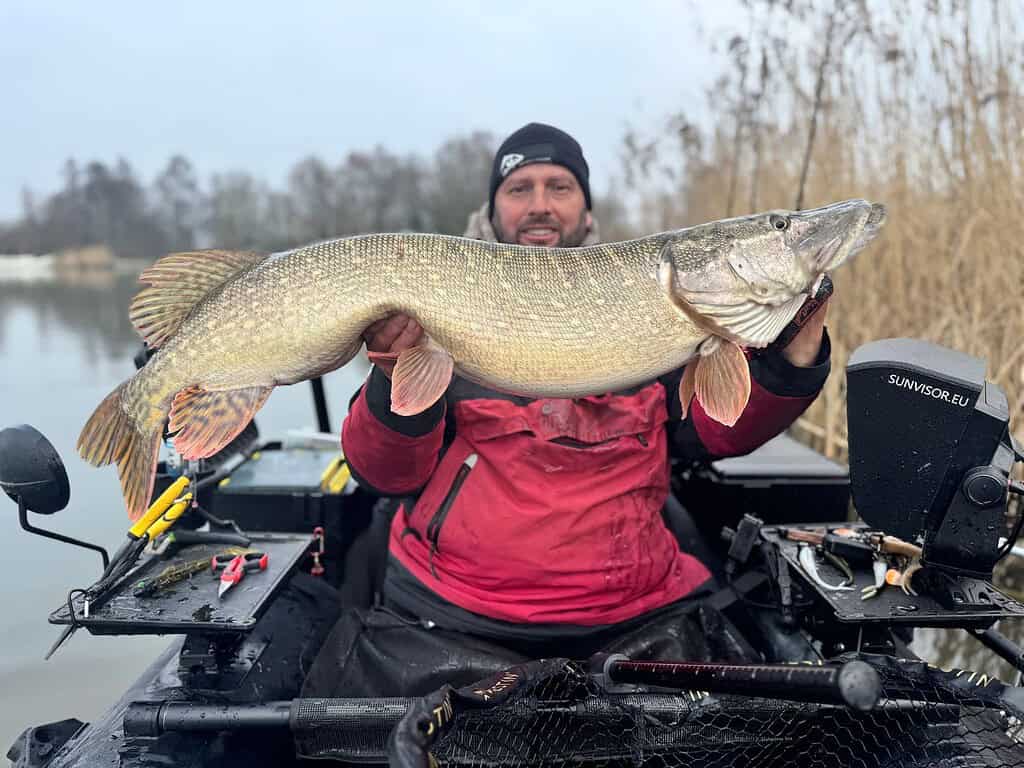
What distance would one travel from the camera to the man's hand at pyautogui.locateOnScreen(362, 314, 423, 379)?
1.61 m

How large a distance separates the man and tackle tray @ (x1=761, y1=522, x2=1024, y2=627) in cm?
32

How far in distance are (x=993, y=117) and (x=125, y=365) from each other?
8843 millimetres

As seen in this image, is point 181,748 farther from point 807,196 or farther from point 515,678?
point 807,196

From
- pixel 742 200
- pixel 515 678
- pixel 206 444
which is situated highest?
pixel 742 200

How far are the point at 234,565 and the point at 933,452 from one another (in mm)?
1551

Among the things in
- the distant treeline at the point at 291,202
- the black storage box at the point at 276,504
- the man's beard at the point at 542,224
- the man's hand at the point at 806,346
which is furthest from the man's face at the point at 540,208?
the distant treeline at the point at 291,202

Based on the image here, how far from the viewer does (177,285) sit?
1630 millimetres

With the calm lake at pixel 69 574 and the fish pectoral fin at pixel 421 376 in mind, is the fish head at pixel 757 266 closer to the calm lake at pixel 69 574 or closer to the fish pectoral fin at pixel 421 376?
the fish pectoral fin at pixel 421 376

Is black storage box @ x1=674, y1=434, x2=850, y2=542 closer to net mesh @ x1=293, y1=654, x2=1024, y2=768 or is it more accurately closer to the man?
the man

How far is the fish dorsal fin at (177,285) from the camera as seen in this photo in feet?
5.29

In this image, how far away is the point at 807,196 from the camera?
529 cm

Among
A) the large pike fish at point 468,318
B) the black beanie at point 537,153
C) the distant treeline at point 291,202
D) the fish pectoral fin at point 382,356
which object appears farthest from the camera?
the distant treeline at point 291,202

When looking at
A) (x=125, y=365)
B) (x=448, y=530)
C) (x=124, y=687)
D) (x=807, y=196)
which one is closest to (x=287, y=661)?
(x=448, y=530)

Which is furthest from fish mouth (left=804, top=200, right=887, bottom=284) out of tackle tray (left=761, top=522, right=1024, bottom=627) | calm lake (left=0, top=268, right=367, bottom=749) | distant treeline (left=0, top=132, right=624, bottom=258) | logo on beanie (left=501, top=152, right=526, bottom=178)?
distant treeline (left=0, top=132, right=624, bottom=258)
